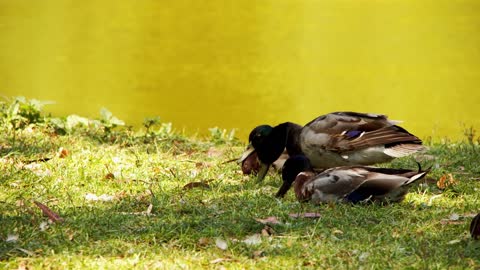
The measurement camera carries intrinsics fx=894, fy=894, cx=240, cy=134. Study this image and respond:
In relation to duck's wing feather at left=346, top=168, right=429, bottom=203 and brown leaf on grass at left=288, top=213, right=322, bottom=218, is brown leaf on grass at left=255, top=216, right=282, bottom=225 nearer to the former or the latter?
brown leaf on grass at left=288, top=213, right=322, bottom=218

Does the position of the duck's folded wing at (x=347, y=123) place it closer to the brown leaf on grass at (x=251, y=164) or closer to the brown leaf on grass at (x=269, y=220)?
the brown leaf on grass at (x=251, y=164)

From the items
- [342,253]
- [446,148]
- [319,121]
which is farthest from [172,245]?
[446,148]

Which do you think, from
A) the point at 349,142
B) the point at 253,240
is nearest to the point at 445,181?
the point at 349,142

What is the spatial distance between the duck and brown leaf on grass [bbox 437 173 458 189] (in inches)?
28.4

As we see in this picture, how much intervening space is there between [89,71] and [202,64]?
2.14m

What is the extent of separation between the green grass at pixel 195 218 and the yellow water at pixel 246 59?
15.2 ft

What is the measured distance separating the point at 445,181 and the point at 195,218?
2.04 m

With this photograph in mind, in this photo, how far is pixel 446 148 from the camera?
314 inches

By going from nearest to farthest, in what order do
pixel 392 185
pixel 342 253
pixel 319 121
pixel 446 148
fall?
pixel 342 253
pixel 392 185
pixel 319 121
pixel 446 148

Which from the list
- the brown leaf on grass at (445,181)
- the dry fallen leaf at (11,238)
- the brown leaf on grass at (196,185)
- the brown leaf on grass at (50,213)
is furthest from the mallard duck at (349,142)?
the dry fallen leaf at (11,238)

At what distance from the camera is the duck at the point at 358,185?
531 cm

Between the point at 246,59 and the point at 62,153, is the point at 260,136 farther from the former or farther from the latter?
the point at 246,59

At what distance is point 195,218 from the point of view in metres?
4.97

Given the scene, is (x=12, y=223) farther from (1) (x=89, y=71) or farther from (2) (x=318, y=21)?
(2) (x=318, y=21)
